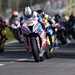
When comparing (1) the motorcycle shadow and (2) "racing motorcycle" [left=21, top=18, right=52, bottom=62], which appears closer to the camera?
(2) "racing motorcycle" [left=21, top=18, right=52, bottom=62]

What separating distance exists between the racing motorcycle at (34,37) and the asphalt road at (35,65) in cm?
31

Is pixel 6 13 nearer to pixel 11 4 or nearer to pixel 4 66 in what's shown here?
pixel 11 4

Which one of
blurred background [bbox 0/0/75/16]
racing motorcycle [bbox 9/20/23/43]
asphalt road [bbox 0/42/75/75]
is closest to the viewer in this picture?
asphalt road [bbox 0/42/75/75]

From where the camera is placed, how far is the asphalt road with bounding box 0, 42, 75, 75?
1364cm

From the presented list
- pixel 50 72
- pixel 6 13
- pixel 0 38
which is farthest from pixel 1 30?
pixel 6 13

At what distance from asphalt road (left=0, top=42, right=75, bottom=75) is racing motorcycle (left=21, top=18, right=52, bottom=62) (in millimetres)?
308

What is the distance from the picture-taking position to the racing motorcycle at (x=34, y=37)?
16172mm

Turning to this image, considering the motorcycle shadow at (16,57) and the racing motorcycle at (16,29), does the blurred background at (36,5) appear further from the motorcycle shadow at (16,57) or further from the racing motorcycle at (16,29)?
the motorcycle shadow at (16,57)

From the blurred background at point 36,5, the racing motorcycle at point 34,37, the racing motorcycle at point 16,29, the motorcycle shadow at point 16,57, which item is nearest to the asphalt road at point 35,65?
the motorcycle shadow at point 16,57

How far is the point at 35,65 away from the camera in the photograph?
15406 mm

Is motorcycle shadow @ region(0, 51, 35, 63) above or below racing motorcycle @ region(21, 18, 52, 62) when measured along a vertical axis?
below

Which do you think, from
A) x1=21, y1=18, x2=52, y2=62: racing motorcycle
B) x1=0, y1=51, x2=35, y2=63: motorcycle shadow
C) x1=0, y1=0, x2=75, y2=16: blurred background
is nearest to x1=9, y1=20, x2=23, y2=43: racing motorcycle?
x1=0, y1=0, x2=75, y2=16: blurred background

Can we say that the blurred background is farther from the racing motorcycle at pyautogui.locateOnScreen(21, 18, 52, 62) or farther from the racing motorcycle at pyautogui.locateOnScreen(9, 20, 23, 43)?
the racing motorcycle at pyautogui.locateOnScreen(21, 18, 52, 62)

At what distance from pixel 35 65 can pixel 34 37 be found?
1.18m
